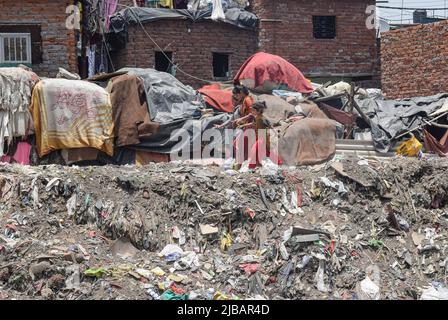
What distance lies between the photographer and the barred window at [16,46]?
16312 millimetres

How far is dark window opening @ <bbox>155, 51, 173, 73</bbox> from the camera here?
19.0 m

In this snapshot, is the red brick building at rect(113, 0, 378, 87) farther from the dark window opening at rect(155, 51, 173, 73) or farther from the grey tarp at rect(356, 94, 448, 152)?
the grey tarp at rect(356, 94, 448, 152)

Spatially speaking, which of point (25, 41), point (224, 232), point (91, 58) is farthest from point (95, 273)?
point (91, 58)

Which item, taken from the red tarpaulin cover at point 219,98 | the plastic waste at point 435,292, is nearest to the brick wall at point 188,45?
the red tarpaulin cover at point 219,98

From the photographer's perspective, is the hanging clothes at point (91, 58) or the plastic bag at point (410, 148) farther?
the hanging clothes at point (91, 58)

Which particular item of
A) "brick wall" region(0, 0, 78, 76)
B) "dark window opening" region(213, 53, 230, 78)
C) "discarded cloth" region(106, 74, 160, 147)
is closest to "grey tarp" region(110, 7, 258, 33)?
"dark window opening" region(213, 53, 230, 78)

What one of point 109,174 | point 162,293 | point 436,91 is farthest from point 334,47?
point 162,293

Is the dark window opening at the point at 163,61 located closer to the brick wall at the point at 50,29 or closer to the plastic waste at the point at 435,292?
the brick wall at the point at 50,29

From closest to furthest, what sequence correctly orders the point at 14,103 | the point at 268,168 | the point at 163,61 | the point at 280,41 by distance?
1. the point at 268,168
2. the point at 14,103
3. the point at 163,61
4. the point at 280,41

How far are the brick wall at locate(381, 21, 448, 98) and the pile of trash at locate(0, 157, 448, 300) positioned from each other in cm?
606

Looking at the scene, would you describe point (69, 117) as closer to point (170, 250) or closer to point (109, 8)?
point (170, 250)

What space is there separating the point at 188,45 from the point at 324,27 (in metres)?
3.54

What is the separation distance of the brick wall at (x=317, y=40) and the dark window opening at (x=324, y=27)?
16 cm

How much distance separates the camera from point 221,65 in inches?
774
